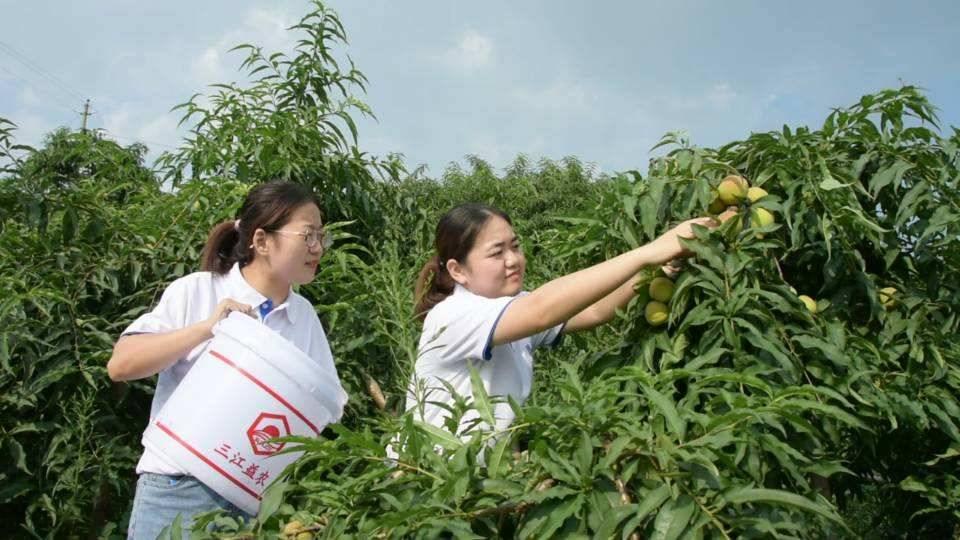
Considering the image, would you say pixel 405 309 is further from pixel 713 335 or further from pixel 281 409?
pixel 713 335

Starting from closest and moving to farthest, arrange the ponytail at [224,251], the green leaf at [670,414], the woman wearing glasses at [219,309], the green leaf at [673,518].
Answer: the green leaf at [673,518] < the green leaf at [670,414] < the woman wearing glasses at [219,309] < the ponytail at [224,251]

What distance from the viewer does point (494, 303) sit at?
206 centimetres

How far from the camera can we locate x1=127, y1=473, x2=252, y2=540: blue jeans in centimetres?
189

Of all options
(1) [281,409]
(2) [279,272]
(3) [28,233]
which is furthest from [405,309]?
(3) [28,233]

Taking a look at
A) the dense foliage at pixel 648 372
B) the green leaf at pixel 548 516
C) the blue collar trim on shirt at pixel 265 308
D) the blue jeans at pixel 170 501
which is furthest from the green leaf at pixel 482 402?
the blue collar trim on shirt at pixel 265 308

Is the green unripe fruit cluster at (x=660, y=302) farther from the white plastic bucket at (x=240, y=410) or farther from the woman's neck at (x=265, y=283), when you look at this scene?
the woman's neck at (x=265, y=283)

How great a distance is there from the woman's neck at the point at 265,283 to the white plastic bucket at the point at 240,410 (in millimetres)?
337

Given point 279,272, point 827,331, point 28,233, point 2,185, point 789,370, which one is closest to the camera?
point 789,370

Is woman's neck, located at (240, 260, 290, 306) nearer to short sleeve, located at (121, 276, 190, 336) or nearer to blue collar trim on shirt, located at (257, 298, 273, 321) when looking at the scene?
blue collar trim on shirt, located at (257, 298, 273, 321)

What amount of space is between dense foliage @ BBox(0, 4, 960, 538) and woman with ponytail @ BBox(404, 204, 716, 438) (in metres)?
0.09

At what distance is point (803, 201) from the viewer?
6.14 ft

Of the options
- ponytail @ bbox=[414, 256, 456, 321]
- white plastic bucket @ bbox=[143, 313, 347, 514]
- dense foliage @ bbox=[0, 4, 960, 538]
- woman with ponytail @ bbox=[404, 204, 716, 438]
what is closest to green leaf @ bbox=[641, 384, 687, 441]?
dense foliage @ bbox=[0, 4, 960, 538]

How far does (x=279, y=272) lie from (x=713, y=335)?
1.05 m

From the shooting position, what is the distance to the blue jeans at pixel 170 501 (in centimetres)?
189
